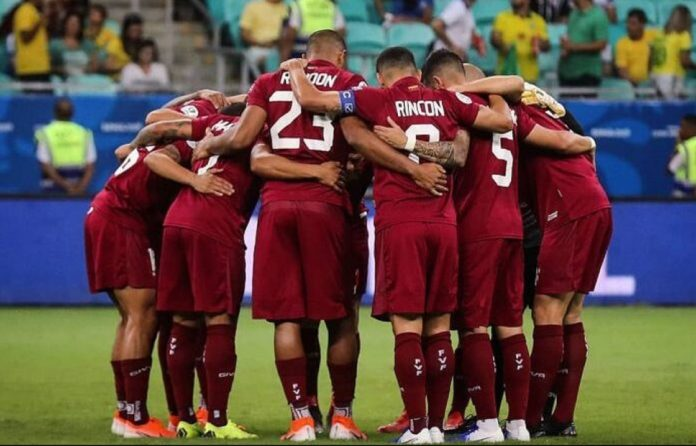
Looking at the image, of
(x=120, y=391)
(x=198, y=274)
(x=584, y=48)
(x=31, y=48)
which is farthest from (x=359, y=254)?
(x=584, y=48)

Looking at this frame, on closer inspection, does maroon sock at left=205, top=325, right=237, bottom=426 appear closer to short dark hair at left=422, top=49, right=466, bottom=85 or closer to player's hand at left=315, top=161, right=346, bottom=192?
player's hand at left=315, top=161, right=346, bottom=192

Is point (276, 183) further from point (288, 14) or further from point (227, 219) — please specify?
point (288, 14)

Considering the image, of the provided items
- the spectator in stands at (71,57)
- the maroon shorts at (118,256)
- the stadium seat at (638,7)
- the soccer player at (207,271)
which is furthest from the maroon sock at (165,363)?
the stadium seat at (638,7)

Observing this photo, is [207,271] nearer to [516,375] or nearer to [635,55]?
[516,375]

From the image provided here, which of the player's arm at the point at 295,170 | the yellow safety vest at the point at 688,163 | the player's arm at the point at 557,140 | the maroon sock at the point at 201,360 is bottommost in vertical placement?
the yellow safety vest at the point at 688,163

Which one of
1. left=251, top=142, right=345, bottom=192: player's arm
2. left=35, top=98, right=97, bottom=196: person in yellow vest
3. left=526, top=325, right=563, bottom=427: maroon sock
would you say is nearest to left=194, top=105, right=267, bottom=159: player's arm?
left=251, top=142, right=345, bottom=192: player's arm

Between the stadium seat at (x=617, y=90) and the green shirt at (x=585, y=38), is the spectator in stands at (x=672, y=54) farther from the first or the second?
the green shirt at (x=585, y=38)

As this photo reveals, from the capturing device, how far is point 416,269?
8945mm

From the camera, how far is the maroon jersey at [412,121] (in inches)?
356

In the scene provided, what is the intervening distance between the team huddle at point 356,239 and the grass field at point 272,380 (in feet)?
1.62

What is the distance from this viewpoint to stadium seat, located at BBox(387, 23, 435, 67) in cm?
2108

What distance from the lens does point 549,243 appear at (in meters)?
9.82

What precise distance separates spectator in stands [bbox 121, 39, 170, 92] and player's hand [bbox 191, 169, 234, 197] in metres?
10.6

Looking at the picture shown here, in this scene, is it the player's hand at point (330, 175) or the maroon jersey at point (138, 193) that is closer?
the player's hand at point (330, 175)
